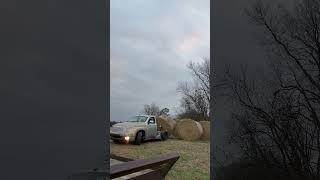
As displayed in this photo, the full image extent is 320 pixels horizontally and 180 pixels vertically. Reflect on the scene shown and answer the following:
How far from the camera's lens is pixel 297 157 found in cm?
415

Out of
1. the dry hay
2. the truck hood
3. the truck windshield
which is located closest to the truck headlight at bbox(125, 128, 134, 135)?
the truck hood

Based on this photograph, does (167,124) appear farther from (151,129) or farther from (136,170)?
(136,170)

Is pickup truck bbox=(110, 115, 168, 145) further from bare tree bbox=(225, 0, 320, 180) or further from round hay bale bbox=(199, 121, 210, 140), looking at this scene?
bare tree bbox=(225, 0, 320, 180)

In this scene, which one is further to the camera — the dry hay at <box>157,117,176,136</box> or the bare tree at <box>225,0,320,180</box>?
the dry hay at <box>157,117,176,136</box>

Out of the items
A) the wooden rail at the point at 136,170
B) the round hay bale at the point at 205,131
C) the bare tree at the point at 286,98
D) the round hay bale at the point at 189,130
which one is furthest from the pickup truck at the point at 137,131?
the bare tree at the point at 286,98

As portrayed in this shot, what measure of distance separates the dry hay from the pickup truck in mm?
344

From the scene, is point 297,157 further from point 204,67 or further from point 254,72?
point 204,67

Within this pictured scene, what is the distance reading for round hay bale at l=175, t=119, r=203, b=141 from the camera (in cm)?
1390

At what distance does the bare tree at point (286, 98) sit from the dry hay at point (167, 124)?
1040cm

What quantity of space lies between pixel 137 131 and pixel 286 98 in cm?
861
